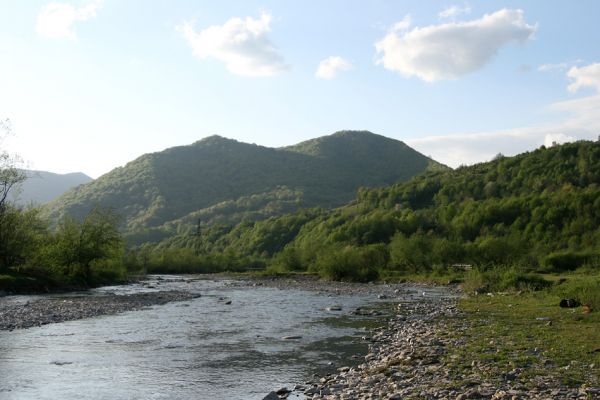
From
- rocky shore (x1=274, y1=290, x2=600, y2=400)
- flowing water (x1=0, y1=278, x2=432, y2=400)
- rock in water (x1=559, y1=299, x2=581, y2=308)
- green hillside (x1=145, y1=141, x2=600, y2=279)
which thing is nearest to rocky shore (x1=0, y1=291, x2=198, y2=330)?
flowing water (x1=0, y1=278, x2=432, y2=400)

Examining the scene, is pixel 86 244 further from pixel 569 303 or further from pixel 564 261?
pixel 564 261

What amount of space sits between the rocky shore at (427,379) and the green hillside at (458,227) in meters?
47.9

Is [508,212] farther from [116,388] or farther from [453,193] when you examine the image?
[116,388]

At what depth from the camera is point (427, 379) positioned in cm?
1407

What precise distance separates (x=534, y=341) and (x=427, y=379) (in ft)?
20.7

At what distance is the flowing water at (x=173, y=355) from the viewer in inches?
615

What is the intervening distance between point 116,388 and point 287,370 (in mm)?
5759

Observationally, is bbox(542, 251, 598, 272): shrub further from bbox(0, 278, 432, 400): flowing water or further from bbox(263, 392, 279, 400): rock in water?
bbox(263, 392, 279, 400): rock in water

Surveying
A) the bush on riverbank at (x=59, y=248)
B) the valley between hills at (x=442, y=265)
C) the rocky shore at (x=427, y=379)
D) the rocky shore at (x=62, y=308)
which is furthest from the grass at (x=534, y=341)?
the bush on riverbank at (x=59, y=248)

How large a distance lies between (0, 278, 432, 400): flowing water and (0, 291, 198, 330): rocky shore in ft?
5.21

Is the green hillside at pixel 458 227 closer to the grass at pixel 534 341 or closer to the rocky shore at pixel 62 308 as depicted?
the grass at pixel 534 341

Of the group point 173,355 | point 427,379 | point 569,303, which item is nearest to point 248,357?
point 173,355

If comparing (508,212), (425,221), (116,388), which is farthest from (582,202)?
(116,388)

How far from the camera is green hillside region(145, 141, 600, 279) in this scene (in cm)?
7806
